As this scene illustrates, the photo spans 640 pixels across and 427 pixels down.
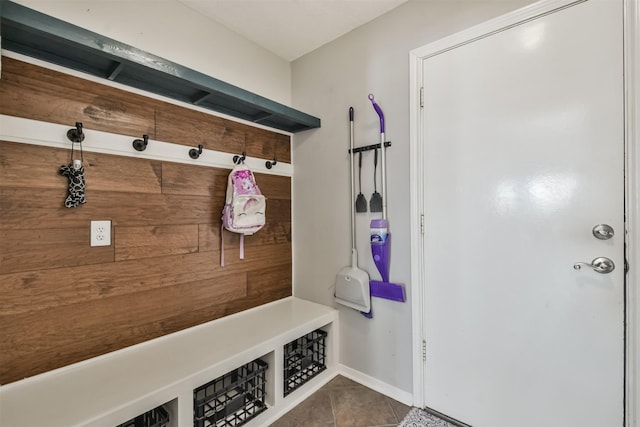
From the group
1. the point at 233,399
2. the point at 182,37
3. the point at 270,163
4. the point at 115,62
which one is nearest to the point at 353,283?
the point at 233,399

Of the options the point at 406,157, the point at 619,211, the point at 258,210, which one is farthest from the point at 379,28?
the point at 619,211

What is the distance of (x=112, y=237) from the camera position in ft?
4.61

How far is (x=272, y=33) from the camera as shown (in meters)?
1.96

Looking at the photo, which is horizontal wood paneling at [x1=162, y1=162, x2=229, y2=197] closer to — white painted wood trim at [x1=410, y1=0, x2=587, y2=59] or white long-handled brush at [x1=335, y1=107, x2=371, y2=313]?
white long-handled brush at [x1=335, y1=107, x2=371, y2=313]

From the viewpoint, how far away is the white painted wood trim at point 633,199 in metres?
1.08

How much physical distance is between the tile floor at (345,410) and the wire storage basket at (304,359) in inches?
4.5

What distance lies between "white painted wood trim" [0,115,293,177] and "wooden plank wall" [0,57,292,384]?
0.09 ft

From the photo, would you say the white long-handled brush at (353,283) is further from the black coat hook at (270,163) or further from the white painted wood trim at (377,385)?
the black coat hook at (270,163)

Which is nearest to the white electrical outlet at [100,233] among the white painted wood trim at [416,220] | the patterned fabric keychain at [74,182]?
the patterned fabric keychain at [74,182]

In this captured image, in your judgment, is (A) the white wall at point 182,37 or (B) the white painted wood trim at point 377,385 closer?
(A) the white wall at point 182,37

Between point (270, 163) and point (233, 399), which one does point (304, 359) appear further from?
point (270, 163)

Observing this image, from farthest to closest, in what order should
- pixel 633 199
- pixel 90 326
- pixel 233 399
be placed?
pixel 233 399
pixel 90 326
pixel 633 199

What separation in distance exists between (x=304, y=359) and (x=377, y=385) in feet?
1.66

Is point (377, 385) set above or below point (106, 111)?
below
